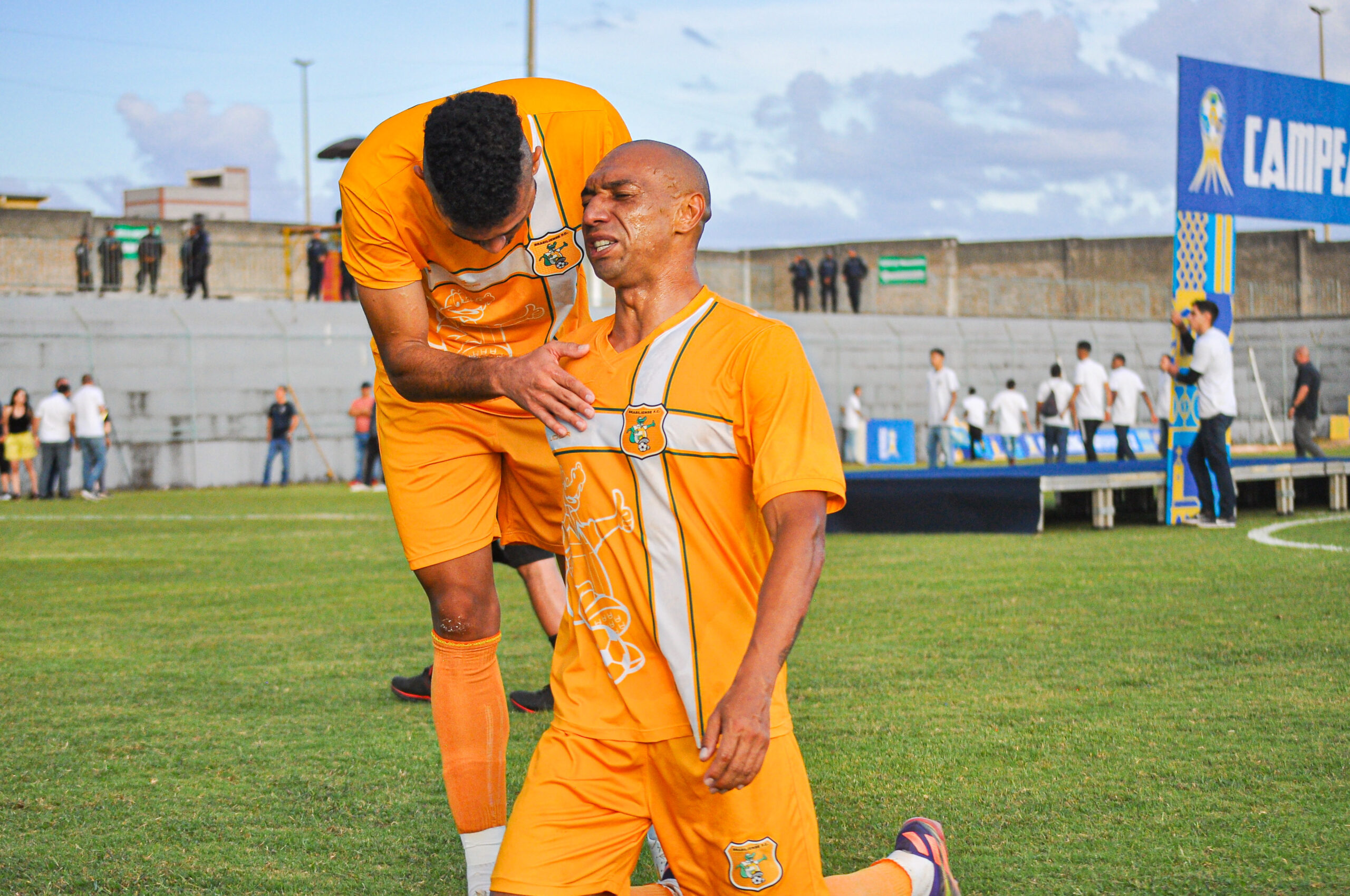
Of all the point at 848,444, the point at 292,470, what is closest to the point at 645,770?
the point at 292,470

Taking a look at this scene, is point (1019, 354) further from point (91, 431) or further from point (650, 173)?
point (650, 173)

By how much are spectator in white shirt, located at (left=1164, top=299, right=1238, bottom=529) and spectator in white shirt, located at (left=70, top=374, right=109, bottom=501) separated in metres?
16.2

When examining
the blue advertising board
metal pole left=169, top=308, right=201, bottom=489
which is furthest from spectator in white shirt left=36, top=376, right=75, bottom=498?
the blue advertising board

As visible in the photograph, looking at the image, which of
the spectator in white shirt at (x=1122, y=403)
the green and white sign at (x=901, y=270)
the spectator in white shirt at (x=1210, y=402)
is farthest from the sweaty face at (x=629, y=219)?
the green and white sign at (x=901, y=270)

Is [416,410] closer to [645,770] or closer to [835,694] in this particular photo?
[645,770]

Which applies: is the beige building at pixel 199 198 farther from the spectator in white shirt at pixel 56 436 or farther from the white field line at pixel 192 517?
the white field line at pixel 192 517

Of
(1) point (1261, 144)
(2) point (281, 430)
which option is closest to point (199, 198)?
(2) point (281, 430)

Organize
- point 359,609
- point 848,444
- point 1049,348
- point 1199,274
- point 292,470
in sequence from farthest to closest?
point 1049,348 < point 848,444 < point 292,470 < point 1199,274 < point 359,609

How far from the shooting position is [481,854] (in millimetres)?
3248

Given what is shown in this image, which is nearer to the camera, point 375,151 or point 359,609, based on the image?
point 375,151

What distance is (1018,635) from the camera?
6.70 m

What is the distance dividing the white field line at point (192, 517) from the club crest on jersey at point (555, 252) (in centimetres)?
1252

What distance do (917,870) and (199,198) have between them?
48.5 meters

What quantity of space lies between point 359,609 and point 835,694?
3862 millimetres
